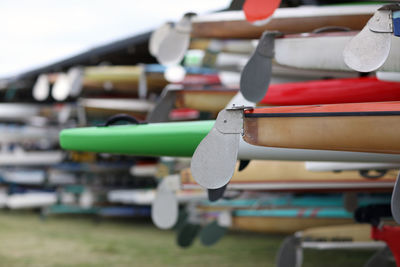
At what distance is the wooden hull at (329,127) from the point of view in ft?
4.10

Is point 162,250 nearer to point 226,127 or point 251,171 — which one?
point 251,171

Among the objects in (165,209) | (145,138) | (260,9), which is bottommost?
(165,209)

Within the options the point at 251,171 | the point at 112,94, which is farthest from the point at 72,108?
the point at 251,171

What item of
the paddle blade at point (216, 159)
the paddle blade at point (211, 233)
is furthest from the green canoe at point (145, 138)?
the paddle blade at point (211, 233)

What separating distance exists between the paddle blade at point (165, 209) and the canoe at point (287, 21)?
70 cm

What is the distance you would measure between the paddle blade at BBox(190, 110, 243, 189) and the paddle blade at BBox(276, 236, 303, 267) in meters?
1.03

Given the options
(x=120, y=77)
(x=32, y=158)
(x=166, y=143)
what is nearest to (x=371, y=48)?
(x=166, y=143)

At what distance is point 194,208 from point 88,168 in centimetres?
208

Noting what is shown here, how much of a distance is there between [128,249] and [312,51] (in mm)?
2263

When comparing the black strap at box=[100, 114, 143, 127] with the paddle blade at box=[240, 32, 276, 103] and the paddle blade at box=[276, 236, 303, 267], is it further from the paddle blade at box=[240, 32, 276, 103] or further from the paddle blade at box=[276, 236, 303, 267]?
A: the paddle blade at box=[276, 236, 303, 267]

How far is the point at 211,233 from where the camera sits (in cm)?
278

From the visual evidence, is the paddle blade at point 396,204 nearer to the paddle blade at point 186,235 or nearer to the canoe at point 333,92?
the canoe at point 333,92

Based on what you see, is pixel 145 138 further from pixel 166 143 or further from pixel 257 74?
pixel 257 74

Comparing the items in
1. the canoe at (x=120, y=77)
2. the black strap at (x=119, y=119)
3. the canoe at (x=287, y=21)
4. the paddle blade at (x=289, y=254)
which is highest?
the canoe at (x=120, y=77)
